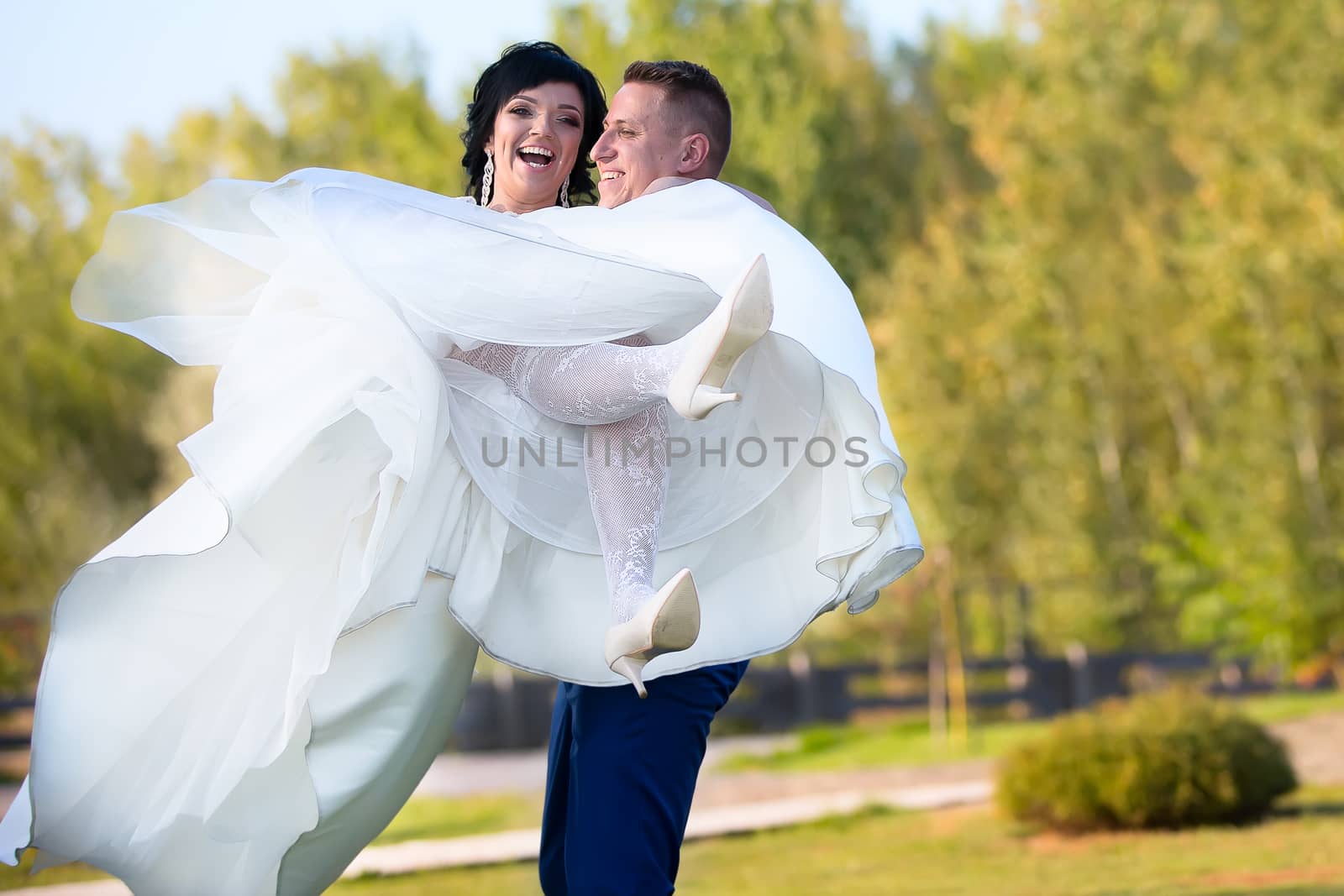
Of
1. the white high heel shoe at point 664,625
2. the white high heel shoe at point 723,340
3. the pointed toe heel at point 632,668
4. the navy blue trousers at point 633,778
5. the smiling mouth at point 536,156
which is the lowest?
the navy blue trousers at point 633,778

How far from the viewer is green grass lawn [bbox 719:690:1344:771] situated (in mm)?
12562

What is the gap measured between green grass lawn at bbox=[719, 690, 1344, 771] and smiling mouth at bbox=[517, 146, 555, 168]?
967 cm

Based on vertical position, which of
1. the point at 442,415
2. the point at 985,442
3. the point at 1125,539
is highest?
the point at 985,442

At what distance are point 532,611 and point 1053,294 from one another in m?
16.2

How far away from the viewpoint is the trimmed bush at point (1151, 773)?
7.19 meters

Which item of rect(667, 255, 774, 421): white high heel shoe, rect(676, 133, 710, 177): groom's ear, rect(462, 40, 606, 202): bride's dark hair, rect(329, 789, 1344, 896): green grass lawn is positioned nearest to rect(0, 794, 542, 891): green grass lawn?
rect(329, 789, 1344, 896): green grass lawn

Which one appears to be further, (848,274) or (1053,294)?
(848,274)

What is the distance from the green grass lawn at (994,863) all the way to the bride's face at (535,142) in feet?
11.0

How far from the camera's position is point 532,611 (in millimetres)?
2793

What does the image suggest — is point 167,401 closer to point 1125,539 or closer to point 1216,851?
point 1125,539

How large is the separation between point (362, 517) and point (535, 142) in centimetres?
93

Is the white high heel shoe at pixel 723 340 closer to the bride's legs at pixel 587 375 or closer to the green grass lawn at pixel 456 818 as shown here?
the bride's legs at pixel 587 375

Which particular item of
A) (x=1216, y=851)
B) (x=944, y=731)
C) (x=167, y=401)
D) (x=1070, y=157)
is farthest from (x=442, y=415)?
(x=167, y=401)

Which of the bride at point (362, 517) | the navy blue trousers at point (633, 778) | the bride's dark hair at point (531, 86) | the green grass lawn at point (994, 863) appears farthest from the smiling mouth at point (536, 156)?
the green grass lawn at point (994, 863)
